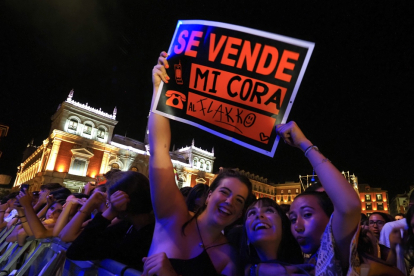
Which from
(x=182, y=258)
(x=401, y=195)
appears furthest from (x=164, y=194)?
(x=401, y=195)

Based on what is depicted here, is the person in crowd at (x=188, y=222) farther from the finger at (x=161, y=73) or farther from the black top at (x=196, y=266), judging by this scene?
the finger at (x=161, y=73)

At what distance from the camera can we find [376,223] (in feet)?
13.8

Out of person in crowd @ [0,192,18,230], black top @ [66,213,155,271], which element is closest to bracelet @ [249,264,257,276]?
black top @ [66,213,155,271]

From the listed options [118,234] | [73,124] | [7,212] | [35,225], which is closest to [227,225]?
[118,234]

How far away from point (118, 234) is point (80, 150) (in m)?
31.0

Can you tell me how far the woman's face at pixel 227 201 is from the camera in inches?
58.8

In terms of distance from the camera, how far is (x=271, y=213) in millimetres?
1635

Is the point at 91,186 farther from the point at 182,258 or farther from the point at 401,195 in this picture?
the point at 401,195

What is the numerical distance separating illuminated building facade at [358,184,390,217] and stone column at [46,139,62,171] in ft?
177

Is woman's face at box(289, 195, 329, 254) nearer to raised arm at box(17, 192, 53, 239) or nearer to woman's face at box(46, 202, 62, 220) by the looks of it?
raised arm at box(17, 192, 53, 239)

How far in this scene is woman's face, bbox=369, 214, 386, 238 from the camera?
4.17 m

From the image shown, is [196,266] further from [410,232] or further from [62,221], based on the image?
[62,221]

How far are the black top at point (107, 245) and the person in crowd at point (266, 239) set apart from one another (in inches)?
36.7

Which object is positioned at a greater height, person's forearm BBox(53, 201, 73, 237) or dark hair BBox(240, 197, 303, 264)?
dark hair BBox(240, 197, 303, 264)
